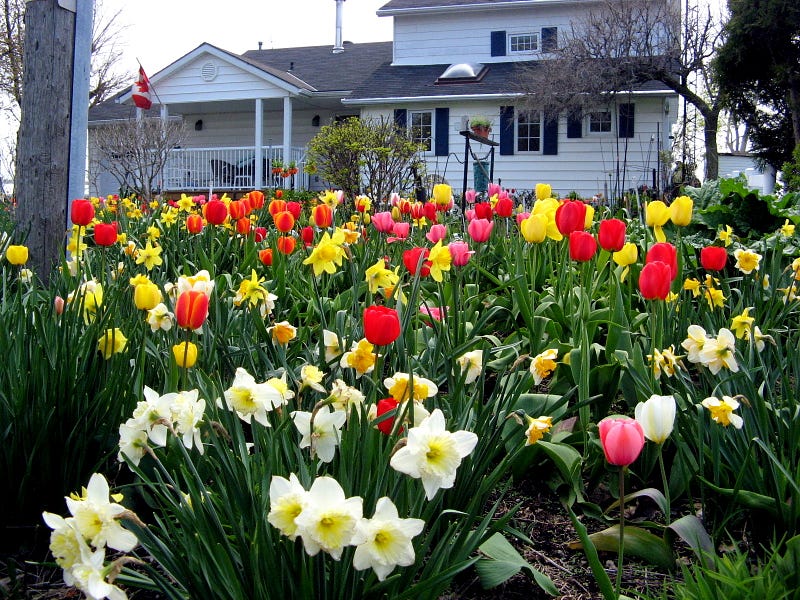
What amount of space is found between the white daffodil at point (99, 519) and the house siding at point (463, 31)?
2048 centimetres

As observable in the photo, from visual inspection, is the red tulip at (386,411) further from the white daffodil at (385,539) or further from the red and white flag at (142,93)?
the red and white flag at (142,93)

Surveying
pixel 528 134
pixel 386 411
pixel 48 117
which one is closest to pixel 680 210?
pixel 386 411

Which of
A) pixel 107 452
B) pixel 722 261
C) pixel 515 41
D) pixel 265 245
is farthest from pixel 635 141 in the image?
pixel 107 452

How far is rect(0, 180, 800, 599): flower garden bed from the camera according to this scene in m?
1.08

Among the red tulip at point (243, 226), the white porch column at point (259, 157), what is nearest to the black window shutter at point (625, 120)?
the white porch column at point (259, 157)

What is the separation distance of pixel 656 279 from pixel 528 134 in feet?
59.9

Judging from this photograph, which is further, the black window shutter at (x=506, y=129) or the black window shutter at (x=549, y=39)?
the black window shutter at (x=506, y=129)

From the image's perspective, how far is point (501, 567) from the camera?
4.90ft

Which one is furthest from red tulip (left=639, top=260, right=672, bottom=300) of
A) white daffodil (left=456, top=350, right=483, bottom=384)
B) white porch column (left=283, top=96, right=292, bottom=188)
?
white porch column (left=283, top=96, right=292, bottom=188)

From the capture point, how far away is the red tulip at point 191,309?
1.44 metres

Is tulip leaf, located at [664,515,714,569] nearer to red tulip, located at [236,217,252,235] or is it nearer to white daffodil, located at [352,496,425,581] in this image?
white daffodil, located at [352,496,425,581]

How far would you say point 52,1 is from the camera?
3676mm

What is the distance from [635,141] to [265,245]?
15890 mm

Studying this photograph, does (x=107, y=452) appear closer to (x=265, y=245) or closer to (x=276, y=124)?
(x=265, y=245)
